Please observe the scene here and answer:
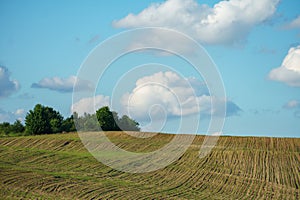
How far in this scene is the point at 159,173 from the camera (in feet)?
153

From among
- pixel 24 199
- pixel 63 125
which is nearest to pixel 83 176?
pixel 24 199

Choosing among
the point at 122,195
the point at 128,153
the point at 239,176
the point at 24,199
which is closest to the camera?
the point at 24,199

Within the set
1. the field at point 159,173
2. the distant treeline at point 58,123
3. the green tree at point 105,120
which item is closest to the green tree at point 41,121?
the distant treeline at point 58,123

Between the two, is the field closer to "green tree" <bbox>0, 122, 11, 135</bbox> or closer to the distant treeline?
the distant treeline

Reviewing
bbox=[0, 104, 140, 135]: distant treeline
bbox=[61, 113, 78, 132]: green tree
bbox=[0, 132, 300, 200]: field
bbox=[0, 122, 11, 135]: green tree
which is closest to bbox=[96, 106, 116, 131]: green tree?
bbox=[0, 104, 140, 135]: distant treeline

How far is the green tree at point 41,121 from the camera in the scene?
93.6m

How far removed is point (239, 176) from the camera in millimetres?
46844

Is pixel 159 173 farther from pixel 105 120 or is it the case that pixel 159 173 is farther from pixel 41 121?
pixel 41 121

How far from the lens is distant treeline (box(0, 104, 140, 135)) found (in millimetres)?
93062

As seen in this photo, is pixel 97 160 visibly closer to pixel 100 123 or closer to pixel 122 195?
pixel 122 195

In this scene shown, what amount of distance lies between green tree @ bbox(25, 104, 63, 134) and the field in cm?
2824

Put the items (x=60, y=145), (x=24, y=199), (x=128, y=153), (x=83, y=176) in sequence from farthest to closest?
(x=60, y=145)
(x=128, y=153)
(x=83, y=176)
(x=24, y=199)

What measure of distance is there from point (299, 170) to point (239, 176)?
697 centimetres

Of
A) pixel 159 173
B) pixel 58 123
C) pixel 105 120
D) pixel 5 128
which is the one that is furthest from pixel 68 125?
pixel 159 173
